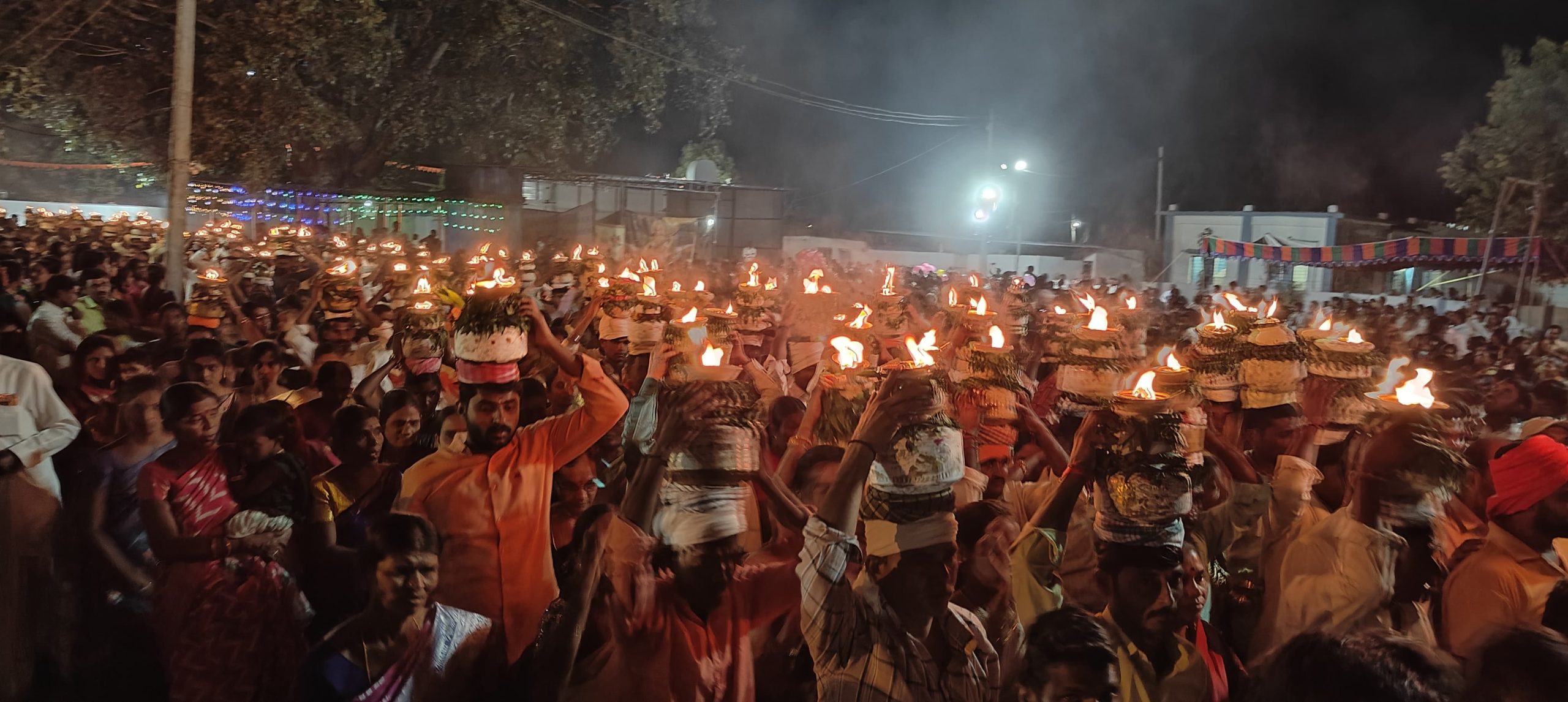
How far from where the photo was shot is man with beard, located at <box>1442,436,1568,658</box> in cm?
326

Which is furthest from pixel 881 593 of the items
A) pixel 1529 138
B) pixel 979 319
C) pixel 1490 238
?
pixel 1529 138

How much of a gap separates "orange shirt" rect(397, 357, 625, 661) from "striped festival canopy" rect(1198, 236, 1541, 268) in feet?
71.3

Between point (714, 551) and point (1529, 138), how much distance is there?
2806 cm

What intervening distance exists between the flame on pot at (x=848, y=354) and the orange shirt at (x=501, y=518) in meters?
0.90

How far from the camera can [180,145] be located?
1036 centimetres

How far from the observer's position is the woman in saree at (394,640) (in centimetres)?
294

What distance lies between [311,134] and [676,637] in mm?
15860

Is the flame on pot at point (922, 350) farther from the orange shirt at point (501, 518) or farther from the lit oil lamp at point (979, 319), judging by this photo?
the lit oil lamp at point (979, 319)

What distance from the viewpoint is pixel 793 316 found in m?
8.46

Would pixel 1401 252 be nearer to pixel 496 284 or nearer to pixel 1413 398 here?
pixel 1413 398

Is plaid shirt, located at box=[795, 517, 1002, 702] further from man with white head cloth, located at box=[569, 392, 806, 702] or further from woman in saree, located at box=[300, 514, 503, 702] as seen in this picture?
woman in saree, located at box=[300, 514, 503, 702]

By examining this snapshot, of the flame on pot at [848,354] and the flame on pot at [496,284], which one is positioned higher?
the flame on pot at [496,284]

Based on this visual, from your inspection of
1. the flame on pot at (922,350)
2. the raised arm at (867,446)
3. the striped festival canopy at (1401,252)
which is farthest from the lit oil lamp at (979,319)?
the striped festival canopy at (1401,252)

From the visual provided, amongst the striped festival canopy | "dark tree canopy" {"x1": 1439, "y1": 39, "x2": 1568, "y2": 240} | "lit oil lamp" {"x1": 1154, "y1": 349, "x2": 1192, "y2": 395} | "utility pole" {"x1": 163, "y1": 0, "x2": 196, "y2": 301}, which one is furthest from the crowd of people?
"dark tree canopy" {"x1": 1439, "y1": 39, "x2": 1568, "y2": 240}
